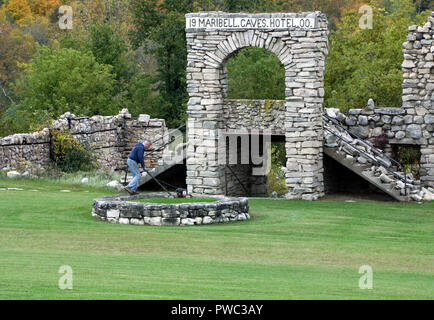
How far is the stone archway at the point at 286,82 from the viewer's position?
26672 millimetres

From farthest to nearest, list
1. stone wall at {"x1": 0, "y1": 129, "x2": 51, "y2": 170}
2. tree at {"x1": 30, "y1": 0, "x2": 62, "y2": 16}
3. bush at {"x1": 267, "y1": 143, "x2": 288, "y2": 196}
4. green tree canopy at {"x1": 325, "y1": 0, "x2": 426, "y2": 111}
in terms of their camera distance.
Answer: tree at {"x1": 30, "y1": 0, "x2": 62, "y2": 16}
green tree canopy at {"x1": 325, "y1": 0, "x2": 426, "y2": 111}
bush at {"x1": 267, "y1": 143, "x2": 288, "y2": 196}
stone wall at {"x1": 0, "y1": 129, "x2": 51, "y2": 170}

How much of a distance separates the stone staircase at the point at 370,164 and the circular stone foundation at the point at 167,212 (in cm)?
660

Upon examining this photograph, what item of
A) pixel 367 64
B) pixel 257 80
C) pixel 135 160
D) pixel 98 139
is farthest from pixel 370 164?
pixel 257 80

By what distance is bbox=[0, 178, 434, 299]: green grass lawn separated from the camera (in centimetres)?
1338

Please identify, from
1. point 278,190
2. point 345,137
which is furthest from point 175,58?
point 345,137

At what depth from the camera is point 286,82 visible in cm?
2709

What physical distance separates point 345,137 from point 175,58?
22601 mm

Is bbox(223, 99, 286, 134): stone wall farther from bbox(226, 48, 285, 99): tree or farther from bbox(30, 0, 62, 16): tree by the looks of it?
bbox(30, 0, 62, 16): tree

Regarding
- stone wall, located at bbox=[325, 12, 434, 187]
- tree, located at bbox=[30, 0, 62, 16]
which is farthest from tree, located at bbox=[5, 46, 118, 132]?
tree, located at bbox=[30, 0, 62, 16]

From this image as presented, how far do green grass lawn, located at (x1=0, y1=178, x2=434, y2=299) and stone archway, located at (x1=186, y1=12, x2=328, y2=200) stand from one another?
2188 millimetres

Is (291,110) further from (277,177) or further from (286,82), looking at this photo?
(277,177)

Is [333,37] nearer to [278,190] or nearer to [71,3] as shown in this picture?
[278,190]

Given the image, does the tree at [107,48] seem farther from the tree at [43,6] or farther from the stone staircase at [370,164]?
the tree at [43,6]

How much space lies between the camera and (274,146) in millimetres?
47062
